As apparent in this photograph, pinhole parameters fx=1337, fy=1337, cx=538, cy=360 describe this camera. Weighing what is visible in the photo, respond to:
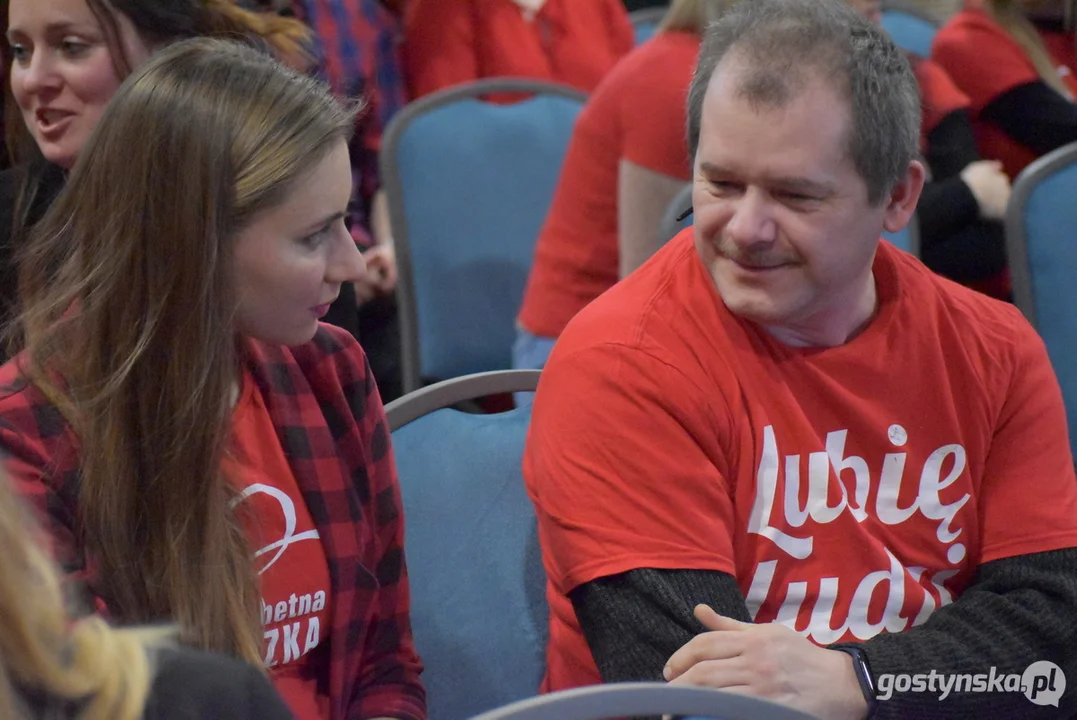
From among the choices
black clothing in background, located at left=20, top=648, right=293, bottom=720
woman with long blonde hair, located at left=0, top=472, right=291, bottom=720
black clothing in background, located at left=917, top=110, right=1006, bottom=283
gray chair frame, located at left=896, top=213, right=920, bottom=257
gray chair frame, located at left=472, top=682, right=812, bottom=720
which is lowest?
black clothing in background, located at left=917, top=110, right=1006, bottom=283

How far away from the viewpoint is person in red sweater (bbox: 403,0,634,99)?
3018 mm

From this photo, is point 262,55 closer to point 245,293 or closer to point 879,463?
point 245,293

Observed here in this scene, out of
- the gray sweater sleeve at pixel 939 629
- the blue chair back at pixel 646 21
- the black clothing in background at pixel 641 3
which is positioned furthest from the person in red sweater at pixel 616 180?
the black clothing in background at pixel 641 3

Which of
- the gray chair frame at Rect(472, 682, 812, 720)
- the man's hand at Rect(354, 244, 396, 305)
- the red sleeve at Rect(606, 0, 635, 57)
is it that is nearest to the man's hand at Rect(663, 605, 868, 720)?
the gray chair frame at Rect(472, 682, 812, 720)

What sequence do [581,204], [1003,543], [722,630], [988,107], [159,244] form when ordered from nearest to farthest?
[722,630]
[159,244]
[1003,543]
[581,204]
[988,107]

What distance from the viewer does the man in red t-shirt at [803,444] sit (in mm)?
1249

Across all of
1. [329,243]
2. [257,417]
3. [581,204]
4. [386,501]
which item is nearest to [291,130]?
[329,243]

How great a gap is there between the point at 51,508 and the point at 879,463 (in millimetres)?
808

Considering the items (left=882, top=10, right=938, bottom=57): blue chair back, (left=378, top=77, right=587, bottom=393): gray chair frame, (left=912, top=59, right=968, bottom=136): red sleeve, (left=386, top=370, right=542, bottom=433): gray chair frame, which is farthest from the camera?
(left=882, top=10, right=938, bottom=57): blue chair back

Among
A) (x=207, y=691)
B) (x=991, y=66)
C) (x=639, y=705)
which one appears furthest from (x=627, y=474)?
(x=991, y=66)

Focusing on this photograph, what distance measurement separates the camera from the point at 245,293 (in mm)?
1339

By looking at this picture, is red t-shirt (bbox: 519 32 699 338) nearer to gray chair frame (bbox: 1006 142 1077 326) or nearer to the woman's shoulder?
gray chair frame (bbox: 1006 142 1077 326)

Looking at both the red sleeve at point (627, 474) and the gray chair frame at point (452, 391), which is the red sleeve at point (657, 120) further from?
the red sleeve at point (627, 474)

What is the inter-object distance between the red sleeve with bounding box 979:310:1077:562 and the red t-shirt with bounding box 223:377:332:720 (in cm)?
71
